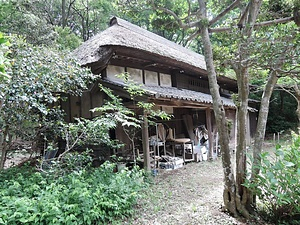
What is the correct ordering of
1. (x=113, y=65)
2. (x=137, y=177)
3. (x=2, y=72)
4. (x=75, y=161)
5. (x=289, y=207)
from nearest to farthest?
1. (x=2, y=72)
2. (x=289, y=207)
3. (x=137, y=177)
4. (x=75, y=161)
5. (x=113, y=65)

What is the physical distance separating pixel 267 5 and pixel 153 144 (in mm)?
4879

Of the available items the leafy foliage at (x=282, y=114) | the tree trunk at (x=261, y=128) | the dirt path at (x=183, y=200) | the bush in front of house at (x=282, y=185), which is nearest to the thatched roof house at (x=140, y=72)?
the dirt path at (x=183, y=200)

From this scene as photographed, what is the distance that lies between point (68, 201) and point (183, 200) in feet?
7.45

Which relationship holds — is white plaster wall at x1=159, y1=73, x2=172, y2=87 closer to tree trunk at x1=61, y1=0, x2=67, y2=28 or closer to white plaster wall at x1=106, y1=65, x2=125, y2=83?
white plaster wall at x1=106, y1=65, x2=125, y2=83

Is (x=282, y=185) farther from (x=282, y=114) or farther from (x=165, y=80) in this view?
(x=282, y=114)

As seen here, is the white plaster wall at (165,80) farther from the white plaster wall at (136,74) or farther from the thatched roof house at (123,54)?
the white plaster wall at (136,74)

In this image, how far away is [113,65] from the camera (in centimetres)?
670

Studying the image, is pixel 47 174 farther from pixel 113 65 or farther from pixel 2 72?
pixel 113 65

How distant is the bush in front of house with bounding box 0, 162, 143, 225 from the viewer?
2655 millimetres

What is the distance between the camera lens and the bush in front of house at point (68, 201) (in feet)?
8.71

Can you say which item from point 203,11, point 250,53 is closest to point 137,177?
point 250,53

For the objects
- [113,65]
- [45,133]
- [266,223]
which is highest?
[113,65]

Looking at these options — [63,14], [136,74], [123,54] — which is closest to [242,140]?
[123,54]

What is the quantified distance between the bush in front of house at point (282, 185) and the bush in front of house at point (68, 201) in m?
2.04
